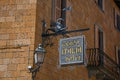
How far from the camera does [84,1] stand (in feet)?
52.5

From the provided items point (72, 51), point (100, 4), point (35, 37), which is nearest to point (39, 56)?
point (35, 37)

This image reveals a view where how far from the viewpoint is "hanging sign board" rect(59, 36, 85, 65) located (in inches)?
375

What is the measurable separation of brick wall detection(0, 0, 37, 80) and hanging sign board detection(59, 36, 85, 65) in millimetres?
1059

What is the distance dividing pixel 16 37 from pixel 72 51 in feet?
6.56

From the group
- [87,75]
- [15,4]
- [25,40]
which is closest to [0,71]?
[25,40]

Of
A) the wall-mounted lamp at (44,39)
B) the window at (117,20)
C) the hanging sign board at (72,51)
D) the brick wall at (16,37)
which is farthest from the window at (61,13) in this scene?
the window at (117,20)

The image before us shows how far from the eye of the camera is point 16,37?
10.7 meters

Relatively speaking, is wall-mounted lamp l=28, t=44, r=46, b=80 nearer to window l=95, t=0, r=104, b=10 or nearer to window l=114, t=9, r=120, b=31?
window l=95, t=0, r=104, b=10

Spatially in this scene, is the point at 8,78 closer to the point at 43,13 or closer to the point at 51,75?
the point at 51,75

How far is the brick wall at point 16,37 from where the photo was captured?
10.4 m

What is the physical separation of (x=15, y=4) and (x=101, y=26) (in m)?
8.60

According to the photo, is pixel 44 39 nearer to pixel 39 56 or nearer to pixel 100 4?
pixel 39 56

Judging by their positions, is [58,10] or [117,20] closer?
[58,10]

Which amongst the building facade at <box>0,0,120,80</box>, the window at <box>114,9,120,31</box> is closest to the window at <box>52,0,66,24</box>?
the building facade at <box>0,0,120,80</box>
